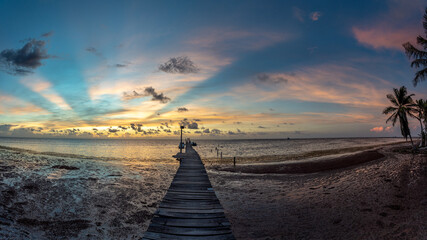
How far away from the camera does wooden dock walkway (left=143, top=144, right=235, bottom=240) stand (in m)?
6.10

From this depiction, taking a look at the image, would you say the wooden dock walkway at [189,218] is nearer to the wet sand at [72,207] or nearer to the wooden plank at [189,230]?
the wooden plank at [189,230]

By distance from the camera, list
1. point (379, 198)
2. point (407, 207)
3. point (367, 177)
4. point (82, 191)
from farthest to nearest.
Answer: point (367, 177)
point (82, 191)
point (379, 198)
point (407, 207)

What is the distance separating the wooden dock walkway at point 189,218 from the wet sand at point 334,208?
0.90 meters

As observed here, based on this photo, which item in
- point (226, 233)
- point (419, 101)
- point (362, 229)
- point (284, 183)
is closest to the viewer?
point (226, 233)

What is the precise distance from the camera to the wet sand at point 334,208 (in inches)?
263

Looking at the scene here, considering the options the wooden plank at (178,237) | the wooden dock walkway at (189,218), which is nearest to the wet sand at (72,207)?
the wooden dock walkway at (189,218)

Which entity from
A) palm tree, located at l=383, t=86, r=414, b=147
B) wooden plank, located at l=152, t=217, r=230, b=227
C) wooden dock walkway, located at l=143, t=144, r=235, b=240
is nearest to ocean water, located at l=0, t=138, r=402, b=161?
palm tree, located at l=383, t=86, r=414, b=147

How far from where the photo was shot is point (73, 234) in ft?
21.6

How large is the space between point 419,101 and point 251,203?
127ft

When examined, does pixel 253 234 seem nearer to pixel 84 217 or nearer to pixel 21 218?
pixel 84 217

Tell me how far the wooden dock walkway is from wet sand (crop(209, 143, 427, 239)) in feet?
2.95

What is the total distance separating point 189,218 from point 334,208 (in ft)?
20.6

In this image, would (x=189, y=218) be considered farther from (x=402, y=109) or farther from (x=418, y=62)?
(x=402, y=109)

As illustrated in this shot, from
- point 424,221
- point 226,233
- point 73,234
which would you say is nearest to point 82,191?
point 73,234
